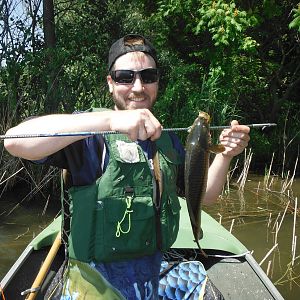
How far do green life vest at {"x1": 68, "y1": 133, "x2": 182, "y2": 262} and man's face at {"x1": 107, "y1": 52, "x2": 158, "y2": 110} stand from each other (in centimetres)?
21

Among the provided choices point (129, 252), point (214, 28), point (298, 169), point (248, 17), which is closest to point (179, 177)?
point (129, 252)

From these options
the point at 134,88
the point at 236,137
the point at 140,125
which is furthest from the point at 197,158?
the point at 134,88

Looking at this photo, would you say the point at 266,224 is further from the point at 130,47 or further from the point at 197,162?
the point at 197,162

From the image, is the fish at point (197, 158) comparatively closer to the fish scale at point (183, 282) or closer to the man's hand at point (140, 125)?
the man's hand at point (140, 125)

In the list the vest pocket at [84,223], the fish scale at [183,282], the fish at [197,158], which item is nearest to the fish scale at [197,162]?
the fish at [197,158]

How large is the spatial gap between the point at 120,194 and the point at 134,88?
1.83 ft

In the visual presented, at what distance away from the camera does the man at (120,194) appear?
2234mm

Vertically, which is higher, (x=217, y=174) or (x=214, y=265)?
(x=217, y=174)

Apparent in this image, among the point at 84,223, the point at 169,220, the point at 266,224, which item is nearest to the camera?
the point at 84,223

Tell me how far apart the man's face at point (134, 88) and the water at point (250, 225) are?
13.1 feet

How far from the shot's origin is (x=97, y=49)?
12273mm

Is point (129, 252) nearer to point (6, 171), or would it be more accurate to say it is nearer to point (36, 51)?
point (6, 171)

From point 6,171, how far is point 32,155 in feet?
23.0

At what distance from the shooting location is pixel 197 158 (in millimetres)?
2053
